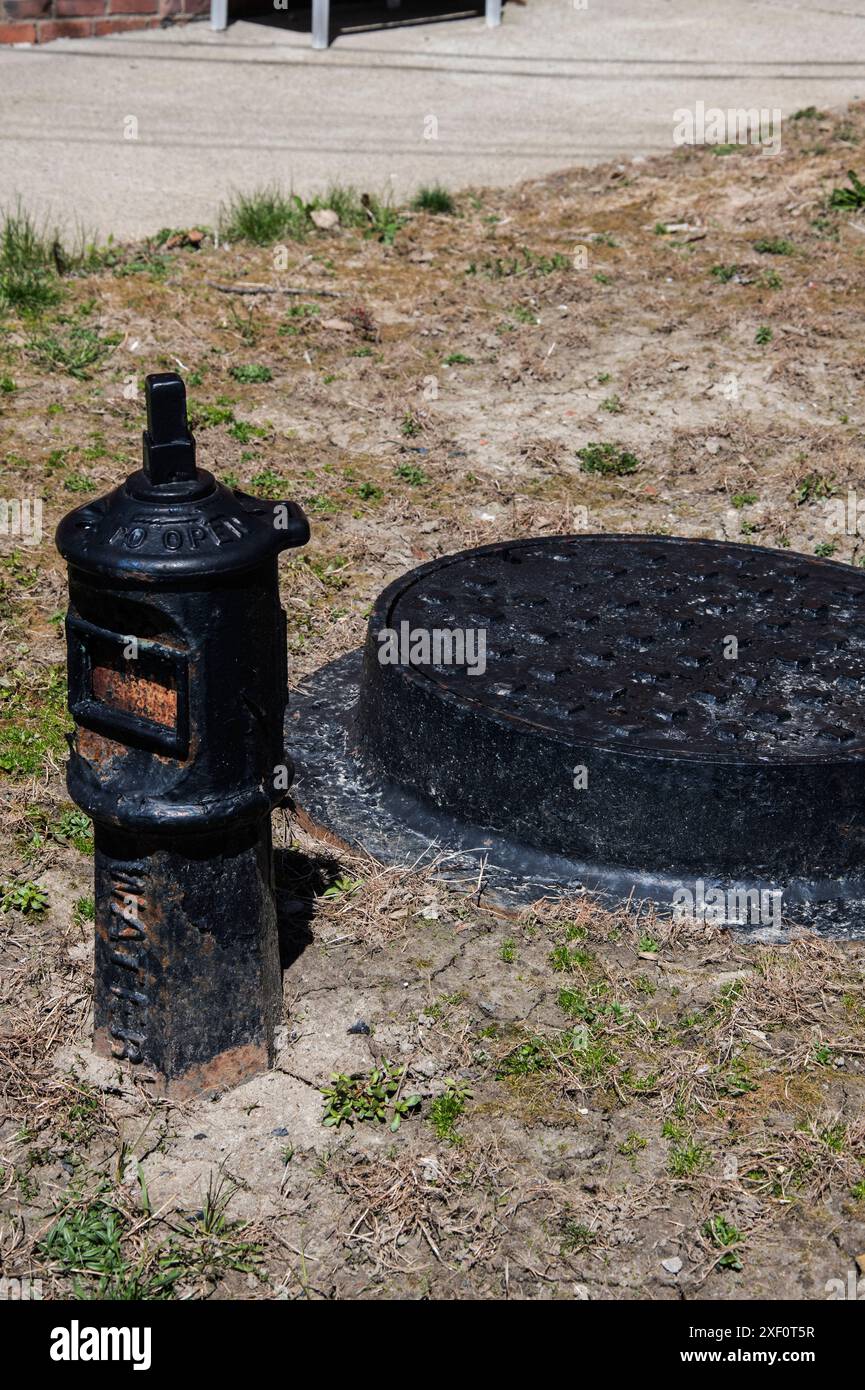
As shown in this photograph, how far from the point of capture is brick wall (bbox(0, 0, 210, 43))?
39.3 ft

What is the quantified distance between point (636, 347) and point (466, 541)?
203cm

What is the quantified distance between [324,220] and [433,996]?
6.01m

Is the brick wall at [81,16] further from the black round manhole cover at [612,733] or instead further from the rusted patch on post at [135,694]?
the rusted patch on post at [135,694]

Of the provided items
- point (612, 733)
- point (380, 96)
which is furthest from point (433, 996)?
point (380, 96)

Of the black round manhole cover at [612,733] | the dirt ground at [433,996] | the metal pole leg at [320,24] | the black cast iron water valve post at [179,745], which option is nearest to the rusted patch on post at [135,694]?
the black cast iron water valve post at [179,745]

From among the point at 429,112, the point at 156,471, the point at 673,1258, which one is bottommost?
the point at 673,1258

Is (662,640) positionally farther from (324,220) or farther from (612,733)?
(324,220)

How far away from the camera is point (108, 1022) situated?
3.24m

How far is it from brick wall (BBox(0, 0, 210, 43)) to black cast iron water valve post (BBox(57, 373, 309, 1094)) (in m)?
10.4

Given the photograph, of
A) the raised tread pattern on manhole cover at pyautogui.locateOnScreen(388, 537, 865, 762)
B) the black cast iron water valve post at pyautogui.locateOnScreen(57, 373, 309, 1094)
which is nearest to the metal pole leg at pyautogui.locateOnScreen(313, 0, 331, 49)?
the raised tread pattern on manhole cover at pyautogui.locateOnScreen(388, 537, 865, 762)

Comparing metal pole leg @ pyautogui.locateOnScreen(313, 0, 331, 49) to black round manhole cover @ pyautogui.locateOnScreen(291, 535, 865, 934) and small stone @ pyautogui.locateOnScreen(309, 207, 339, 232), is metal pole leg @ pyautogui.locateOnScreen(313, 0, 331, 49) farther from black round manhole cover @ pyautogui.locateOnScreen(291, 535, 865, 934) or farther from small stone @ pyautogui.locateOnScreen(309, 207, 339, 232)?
black round manhole cover @ pyautogui.locateOnScreen(291, 535, 865, 934)

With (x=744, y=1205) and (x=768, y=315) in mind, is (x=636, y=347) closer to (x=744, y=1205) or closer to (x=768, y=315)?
(x=768, y=315)

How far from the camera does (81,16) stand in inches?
484

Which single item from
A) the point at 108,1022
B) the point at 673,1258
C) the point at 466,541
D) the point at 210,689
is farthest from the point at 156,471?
the point at 466,541
